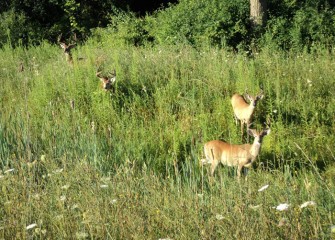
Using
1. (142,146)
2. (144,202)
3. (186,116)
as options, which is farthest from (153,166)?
(144,202)

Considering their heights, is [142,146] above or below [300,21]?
below

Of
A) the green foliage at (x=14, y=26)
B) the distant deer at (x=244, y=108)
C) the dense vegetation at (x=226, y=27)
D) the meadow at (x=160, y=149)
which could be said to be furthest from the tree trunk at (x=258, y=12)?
the green foliage at (x=14, y=26)

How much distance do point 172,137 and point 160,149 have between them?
30 centimetres

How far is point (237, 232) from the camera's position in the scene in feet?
9.27

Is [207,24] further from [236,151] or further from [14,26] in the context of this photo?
[14,26]

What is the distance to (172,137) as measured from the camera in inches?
238

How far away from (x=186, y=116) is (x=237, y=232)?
3679mm

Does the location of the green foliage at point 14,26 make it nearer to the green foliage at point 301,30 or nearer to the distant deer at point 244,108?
the green foliage at point 301,30

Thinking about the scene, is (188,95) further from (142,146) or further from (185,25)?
(185,25)

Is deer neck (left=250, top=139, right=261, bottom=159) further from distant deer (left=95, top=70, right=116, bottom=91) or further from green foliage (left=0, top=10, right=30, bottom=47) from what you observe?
green foliage (left=0, top=10, right=30, bottom=47)

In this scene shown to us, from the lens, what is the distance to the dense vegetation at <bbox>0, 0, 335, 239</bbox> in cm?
316

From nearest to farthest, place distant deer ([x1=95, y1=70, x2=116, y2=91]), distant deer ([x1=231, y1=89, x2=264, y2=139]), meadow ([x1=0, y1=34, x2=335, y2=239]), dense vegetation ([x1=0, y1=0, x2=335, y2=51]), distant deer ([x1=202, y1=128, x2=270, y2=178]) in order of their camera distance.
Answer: meadow ([x1=0, y1=34, x2=335, y2=239]) < distant deer ([x1=202, y1=128, x2=270, y2=178]) < distant deer ([x1=231, y1=89, x2=264, y2=139]) < distant deer ([x1=95, y1=70, x2=116, y2=91]) < dense vegetation ([x1=0, y1=0, x2=335, y2=51])

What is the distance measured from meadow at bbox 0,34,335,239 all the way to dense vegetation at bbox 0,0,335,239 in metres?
0.02

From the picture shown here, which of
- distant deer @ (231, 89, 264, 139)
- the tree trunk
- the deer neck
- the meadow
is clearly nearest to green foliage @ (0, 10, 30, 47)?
the meadow
